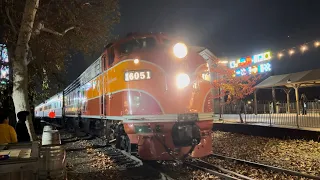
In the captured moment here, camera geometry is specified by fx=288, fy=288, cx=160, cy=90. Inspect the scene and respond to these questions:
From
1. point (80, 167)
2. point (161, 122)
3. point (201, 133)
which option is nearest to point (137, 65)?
point (161, 122)

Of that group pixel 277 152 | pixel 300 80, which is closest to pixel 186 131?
pixel 277 152

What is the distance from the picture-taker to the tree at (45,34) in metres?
10.6

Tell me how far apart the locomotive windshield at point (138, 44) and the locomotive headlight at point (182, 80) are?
1331mm

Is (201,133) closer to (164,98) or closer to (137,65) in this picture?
(164,98)

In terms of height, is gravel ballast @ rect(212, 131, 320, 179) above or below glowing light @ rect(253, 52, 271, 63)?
below

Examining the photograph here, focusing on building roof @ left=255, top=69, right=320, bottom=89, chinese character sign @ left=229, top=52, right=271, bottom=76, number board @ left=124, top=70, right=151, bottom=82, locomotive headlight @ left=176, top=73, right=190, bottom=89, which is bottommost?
locomotive headlight @ left=176, top=73, right=190, bottom=89

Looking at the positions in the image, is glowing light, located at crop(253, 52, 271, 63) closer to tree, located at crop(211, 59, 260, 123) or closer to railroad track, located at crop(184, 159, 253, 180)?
tree, located at crop(211, 59, 260, 123)

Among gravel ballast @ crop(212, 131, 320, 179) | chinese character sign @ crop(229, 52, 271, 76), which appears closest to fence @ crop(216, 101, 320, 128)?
gravel ballast @ crop(212, 131, 320, 179)

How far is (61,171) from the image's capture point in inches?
231

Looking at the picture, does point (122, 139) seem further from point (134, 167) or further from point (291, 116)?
point (291, 116)

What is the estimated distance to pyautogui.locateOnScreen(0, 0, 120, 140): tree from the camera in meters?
10.6

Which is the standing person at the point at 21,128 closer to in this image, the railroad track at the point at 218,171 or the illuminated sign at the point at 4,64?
the railroad track at the point at 218,171

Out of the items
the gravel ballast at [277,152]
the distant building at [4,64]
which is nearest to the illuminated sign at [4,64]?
the distant building at [4,64]

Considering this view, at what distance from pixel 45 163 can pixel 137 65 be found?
4184mm
